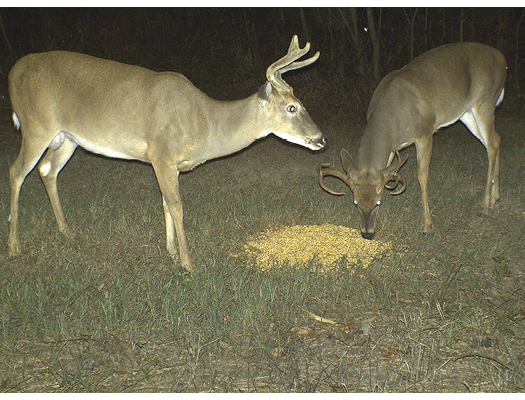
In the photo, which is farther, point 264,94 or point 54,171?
point 54,171

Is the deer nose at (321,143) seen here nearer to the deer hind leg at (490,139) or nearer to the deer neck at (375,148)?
the deer neck at (375,148)

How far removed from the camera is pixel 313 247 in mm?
5996

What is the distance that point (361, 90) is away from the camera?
12836mm

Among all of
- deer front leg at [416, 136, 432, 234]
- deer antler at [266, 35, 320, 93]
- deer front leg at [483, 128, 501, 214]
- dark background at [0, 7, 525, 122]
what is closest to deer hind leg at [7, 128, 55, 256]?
deer antler at [266, 35, 320, 93]

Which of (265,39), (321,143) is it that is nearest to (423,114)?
(321,143)

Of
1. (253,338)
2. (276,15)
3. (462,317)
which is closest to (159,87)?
(253,338)

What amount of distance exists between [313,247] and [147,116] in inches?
83.1

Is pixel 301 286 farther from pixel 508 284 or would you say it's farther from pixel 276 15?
pixel 276 15

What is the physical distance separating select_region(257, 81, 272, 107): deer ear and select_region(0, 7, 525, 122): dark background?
6.72 m

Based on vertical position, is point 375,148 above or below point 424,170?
above

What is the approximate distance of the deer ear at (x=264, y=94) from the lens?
5.41 metres

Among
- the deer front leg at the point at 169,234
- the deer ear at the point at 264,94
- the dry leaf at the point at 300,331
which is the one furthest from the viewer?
the deer front leg at the point at 169,234

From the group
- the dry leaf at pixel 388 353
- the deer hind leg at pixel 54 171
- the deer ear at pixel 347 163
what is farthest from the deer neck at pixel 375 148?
the deer hind leg at pixel 54 171

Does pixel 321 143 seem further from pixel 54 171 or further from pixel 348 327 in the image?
pixel 54 171
